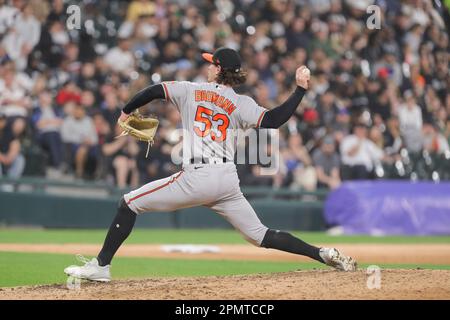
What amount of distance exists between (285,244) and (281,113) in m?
1.15

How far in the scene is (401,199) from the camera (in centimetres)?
1572

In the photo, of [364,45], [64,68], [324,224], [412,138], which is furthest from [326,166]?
[64,68]

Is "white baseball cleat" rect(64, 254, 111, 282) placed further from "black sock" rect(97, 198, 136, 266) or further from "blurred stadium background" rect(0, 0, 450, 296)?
"blurred stadium background" rect(0, 0, 450, 296)

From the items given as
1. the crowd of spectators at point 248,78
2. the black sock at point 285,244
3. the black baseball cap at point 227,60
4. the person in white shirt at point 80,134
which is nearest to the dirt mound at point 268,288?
the black sock at point 285,244

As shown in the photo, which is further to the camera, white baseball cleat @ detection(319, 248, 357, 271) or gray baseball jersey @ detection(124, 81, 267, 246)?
white baseball cleat @ detection(319, 248, 357, 271)

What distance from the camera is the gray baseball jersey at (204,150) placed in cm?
714

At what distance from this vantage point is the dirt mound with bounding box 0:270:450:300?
663 cm

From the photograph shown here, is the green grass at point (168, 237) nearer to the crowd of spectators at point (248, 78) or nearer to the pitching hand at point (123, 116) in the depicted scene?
the crowd of spectators at point (248, 78)

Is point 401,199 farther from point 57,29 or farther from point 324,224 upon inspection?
point 57,29

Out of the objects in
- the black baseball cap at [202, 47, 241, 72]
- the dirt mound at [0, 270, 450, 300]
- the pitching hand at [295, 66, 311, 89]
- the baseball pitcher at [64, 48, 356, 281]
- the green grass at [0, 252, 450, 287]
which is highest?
the black baseball cap at [202, 47, 241, 72]

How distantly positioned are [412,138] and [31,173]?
7.65 m

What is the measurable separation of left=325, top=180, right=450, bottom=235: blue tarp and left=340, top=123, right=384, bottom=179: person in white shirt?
2.64 feet

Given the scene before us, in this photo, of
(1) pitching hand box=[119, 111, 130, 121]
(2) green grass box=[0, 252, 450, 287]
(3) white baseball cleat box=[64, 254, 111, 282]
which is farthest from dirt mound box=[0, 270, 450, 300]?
(1) pitching hand box=[119, 111, 130, 121]

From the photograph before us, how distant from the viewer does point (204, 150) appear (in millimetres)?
7199
